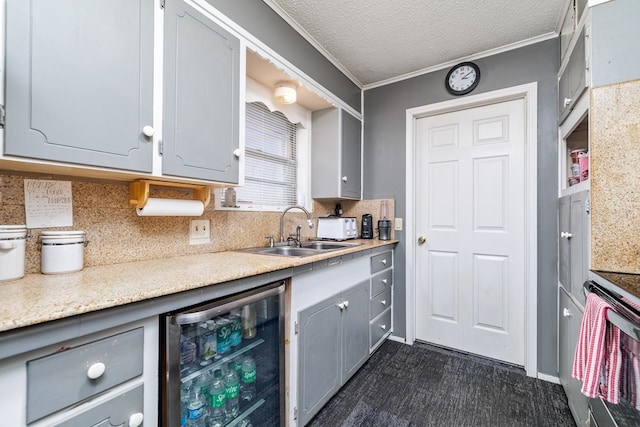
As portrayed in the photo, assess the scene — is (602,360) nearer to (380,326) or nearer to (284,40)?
(380,326)

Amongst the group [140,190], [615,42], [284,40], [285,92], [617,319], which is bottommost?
[617,319]

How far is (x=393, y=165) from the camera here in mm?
2625

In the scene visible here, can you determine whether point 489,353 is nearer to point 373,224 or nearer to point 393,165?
point 373,224

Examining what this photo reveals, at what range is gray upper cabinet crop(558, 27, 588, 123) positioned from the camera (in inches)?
53.2

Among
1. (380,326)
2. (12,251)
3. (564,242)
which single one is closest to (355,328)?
(380,326)

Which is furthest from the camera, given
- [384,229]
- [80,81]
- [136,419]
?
[384,229]

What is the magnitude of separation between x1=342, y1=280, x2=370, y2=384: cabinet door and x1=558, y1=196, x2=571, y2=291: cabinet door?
4.05 ft

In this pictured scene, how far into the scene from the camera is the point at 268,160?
218 centimetres

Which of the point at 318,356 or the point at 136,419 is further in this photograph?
the point at 318,356

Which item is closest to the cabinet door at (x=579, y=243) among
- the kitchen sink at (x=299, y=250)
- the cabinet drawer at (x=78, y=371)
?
the kitchen sink at (x=299, y=250)

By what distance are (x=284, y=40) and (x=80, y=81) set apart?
126 centimetres

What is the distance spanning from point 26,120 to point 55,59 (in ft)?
0.71

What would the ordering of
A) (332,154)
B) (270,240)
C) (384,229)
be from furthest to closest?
(384,229) → (332,154) → (270,240)

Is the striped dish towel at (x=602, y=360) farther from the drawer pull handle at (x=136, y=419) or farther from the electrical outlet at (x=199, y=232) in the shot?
the electrical outlet at (x=199, y=232)
